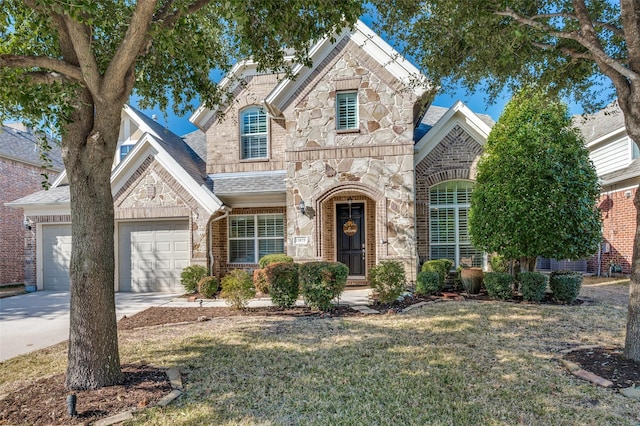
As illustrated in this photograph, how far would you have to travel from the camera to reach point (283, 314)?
25.6 feet

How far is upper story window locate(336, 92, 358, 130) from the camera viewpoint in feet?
36.6

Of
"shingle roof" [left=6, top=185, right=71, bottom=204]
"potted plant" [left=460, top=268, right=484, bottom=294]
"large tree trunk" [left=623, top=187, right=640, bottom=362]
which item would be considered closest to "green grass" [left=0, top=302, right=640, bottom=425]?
"large tree trunk" [left=623, top=187, right=640, bottom=362]

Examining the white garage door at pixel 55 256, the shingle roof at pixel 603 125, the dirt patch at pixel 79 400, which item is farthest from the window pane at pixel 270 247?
the shingle roof at pixel 603 125

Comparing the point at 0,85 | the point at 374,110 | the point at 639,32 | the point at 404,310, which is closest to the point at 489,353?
the point at 404,310

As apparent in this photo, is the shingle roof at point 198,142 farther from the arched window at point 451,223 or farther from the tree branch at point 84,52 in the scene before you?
the tree branch at point 84,52

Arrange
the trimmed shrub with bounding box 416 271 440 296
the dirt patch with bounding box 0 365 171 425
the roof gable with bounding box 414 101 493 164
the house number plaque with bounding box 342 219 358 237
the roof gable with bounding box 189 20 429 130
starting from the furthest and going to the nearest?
the house number plaque with bounding box 342 219 358 237 < the roof gable with bounding box 414 101 493 164 < the roof gable with bounding box 189 20 429 130 < the trimmed shrub with bounding box 416 271 440 296 < the dirt patch with bounding box 0 365 171 425

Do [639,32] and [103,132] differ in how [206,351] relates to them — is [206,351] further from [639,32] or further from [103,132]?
[639,32]

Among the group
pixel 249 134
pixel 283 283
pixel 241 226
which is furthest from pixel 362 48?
pixel 283 283

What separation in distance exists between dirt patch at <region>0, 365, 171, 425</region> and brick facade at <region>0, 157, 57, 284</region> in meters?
14.8

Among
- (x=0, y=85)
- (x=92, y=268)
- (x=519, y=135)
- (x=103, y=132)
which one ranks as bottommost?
(x=92, y=268)

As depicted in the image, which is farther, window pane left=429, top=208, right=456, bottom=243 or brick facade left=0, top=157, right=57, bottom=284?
brick facade left=0, top=157, right=57, bottom=284

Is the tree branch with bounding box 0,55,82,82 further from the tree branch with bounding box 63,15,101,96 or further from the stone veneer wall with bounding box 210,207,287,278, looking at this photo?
the stone veneer wall with bounding box 210,207,287,278

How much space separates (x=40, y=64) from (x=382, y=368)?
17.1 ft

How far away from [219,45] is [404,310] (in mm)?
6465
